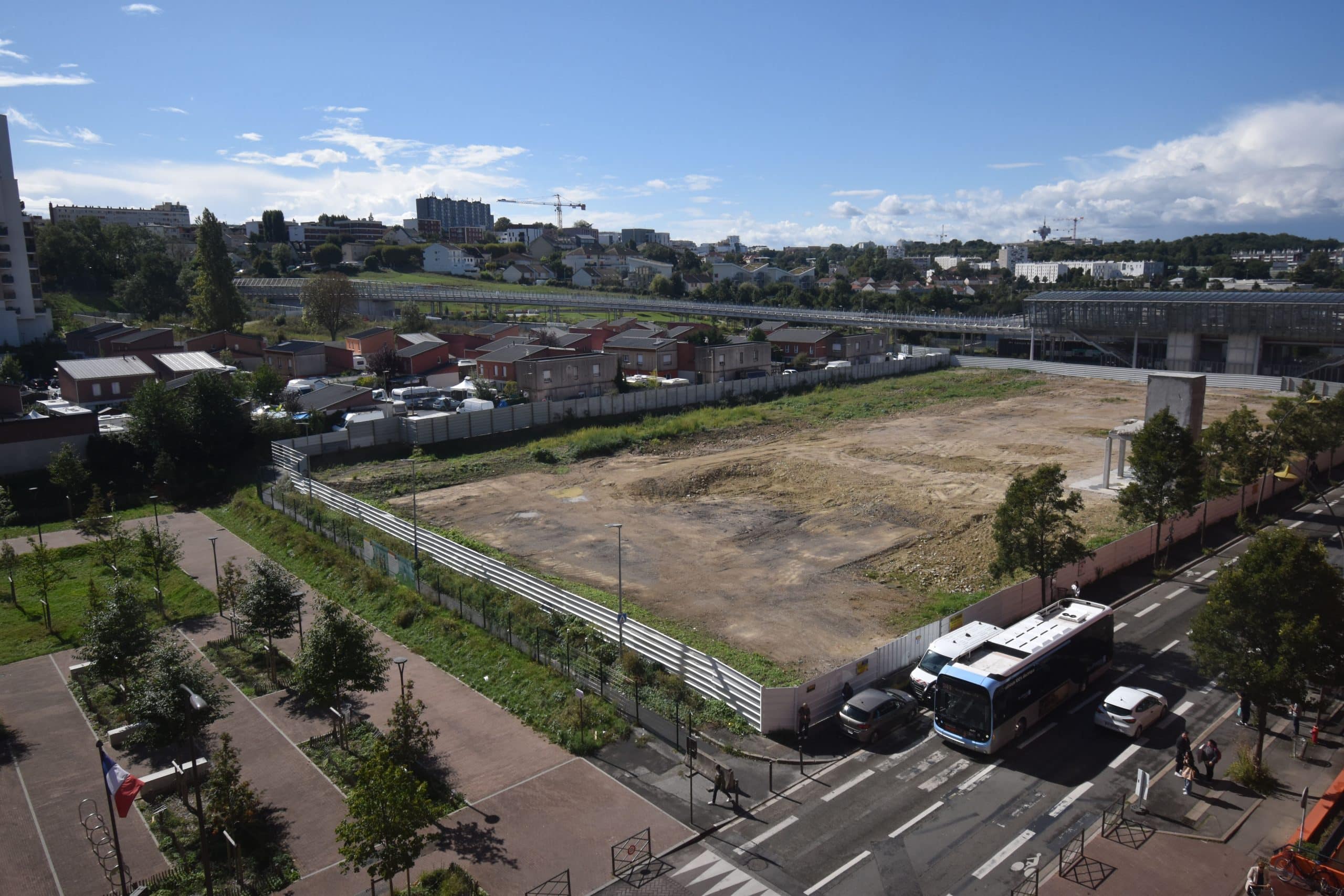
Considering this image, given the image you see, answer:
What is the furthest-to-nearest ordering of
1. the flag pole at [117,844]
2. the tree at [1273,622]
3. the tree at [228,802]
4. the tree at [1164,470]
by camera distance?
the tree at [1164,470] → the tree at [1273,622] → the tree at [228,802] → the flag pole at [117,844]

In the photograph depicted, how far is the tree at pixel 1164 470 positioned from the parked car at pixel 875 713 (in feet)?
40.3

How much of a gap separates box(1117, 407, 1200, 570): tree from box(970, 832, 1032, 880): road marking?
14733mm

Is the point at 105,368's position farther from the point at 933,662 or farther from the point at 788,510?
the point at 933,662

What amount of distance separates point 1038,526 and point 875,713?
25.0 ft

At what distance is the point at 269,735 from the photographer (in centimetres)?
1789

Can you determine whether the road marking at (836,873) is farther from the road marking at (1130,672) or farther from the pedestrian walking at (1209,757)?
the road marking at (1130,672)

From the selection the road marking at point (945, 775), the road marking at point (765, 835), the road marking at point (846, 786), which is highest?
the road marking at point (945, 775)

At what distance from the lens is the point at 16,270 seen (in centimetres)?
7169

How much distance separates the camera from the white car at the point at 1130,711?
55.4 feet

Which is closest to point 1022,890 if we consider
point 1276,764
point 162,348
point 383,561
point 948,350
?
point 1276,764

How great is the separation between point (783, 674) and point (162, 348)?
60.6 meters

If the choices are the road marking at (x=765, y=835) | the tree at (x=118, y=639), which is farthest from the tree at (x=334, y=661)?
the road marking at (x=765, y=835)

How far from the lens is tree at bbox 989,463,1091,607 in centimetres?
2120

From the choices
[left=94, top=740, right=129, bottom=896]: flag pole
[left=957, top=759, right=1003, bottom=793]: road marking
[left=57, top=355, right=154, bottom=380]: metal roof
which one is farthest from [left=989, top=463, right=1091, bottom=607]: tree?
[left=57, top=355, right=154, bottom=380]: metal roof
